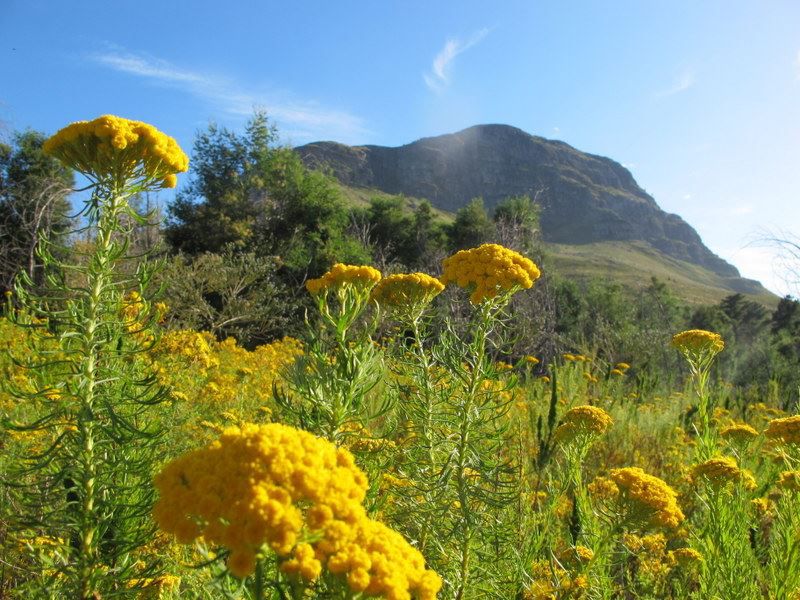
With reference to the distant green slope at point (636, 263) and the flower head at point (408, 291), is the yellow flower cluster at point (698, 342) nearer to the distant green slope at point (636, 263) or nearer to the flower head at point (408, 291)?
the flower head at point (408, 291)

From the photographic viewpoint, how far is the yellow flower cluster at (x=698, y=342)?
331 centimetres

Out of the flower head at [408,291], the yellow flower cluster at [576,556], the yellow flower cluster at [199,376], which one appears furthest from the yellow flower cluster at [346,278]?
the yellow flower cluster at [199,376]

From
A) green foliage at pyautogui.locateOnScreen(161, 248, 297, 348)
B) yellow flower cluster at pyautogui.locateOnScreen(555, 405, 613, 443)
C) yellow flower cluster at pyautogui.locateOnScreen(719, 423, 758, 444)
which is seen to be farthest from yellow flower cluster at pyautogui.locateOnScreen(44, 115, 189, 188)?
green foliage at pyautogui.locateOnScreen(161, 248, 297, 348)

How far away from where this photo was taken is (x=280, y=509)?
0.99 metres

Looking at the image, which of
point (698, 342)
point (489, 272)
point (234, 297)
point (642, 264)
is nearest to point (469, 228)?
point (234, 297)

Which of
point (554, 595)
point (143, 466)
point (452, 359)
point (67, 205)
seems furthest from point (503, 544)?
point (67, 205)

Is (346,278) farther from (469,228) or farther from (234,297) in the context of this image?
(469,228)

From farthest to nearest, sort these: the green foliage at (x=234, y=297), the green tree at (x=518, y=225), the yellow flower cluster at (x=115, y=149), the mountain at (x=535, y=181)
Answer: the mountain at (x=535, y=181) → the green tree at (x=518, y=225) → the green foliage at (x=234, y=297) → the yellow flower cluster at (x=115, y=149)

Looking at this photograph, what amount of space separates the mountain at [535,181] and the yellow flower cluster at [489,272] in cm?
12895

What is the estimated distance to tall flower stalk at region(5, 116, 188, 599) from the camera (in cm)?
181

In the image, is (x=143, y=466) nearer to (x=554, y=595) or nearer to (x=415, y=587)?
(x=415, y=587)

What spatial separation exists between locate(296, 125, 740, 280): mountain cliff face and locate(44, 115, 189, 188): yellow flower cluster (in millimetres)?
127222

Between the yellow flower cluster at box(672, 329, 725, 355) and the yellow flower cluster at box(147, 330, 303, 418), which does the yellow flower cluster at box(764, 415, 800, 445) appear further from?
the yellow flower cluster at box(147, 330, 303, 418)

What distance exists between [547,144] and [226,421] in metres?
171
